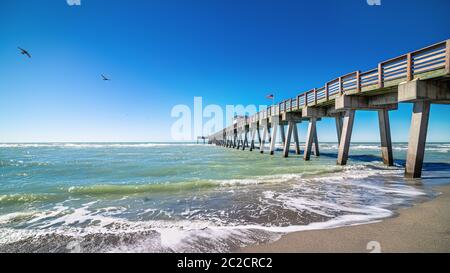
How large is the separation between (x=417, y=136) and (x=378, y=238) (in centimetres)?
777

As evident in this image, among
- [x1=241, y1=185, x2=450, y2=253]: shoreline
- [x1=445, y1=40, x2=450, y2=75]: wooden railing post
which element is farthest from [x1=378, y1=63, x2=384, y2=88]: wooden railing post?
[x1=241, y1=185, x2=450, y2=253]: shoreline

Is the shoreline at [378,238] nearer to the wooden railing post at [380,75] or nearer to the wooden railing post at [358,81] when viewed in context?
the wooden railing post at [380,75]

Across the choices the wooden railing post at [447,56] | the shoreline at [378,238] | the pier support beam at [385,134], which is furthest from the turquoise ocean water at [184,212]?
the pier support beam at [385,134]

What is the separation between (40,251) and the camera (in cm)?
352

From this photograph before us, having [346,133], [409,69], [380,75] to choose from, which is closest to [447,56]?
[409,69]

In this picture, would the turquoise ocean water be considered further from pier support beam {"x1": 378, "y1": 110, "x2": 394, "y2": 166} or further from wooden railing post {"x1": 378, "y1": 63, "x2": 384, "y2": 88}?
pier support beam {"x1": 378, "y1": 110, "x2": 394, "y2": 166}

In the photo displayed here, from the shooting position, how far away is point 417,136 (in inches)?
351

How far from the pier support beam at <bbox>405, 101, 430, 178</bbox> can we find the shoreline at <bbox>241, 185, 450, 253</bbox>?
223 inches

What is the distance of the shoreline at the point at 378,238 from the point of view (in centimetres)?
313

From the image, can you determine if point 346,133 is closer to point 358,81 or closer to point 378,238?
point 358,81

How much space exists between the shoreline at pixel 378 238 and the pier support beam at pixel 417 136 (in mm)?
5659

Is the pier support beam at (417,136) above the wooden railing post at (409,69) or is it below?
below
